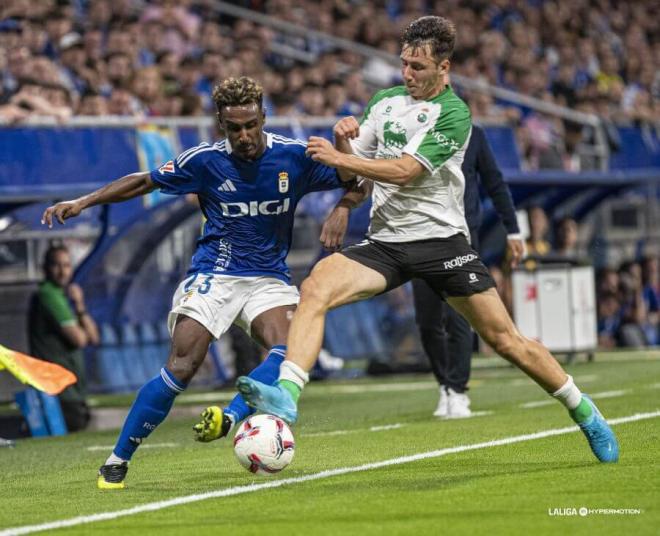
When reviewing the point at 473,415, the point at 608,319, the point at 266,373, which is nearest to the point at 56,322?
the point at 473,415

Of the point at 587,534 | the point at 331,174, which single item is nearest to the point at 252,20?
the point at 331,174

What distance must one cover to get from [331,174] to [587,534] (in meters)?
3.21

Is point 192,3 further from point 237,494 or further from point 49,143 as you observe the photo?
point 237,494

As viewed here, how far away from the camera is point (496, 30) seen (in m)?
26.1

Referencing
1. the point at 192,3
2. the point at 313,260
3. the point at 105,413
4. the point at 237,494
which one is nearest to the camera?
the point at 237,494

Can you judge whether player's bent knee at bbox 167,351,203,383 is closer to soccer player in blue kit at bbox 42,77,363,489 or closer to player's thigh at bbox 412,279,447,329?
soccer player in blue kit at bbox 42,77,363,489

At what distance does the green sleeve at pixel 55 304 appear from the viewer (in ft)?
43.9

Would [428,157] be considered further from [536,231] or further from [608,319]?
[608,319]

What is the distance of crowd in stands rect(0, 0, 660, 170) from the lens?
1662 centimetres

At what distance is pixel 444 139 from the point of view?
775 centimetres

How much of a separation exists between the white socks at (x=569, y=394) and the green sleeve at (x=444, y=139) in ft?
4.37

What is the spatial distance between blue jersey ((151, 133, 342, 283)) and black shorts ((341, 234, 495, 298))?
0.65m

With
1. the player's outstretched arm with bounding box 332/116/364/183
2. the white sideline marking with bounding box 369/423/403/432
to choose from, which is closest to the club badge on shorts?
the player's outstretched arm with bounding box 332/116/364/183

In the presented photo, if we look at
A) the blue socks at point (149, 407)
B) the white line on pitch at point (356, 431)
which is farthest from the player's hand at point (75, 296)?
the blue socks at point (149, 407)
